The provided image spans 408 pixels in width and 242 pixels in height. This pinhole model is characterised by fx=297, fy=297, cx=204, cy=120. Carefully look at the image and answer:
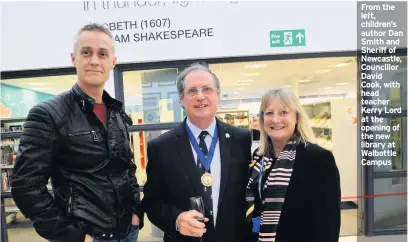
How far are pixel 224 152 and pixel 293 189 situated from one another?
0.43m

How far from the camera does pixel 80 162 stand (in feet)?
5.04

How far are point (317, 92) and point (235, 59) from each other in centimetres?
1200

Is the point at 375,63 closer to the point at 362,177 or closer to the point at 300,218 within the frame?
the point at 362,177

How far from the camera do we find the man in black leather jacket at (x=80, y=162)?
142 centimetres

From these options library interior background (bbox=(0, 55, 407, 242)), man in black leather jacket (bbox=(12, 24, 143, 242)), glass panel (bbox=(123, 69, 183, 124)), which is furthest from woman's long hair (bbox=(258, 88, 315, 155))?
glass panel (bbox=(123, 69, 183, 124))

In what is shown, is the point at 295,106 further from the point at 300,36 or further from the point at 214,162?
A: the point at 300,36

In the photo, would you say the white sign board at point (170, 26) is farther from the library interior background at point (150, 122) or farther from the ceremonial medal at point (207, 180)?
the ceremonial medal at point (207, 180)

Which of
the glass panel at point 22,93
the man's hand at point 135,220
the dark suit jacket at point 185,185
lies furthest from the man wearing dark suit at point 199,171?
the glass panel at point 22,93

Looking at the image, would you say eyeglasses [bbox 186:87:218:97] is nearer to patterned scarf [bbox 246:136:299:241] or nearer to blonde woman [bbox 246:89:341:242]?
blonde woman [bbox 246:89:341:242]

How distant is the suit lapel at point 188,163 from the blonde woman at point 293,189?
291mm

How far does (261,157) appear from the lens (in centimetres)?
180

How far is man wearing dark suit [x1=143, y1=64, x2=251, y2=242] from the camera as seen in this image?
1646 millimetres

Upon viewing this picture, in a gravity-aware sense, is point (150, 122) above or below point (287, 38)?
below

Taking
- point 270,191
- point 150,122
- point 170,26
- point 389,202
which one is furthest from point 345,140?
point 270,191
